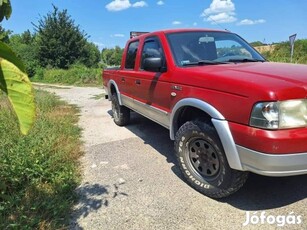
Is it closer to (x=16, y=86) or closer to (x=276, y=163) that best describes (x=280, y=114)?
(x=276, y=163)

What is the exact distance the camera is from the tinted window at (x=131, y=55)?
5452 mm

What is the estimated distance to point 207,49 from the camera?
13.6 ft

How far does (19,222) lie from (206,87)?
86.4 inches

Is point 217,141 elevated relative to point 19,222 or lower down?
elevated

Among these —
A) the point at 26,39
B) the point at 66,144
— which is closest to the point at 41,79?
the point at 26,39

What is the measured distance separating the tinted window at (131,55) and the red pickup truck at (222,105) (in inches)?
14.8

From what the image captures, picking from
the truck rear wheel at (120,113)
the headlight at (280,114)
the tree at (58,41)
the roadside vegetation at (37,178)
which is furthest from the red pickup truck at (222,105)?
the tree at (58,41)

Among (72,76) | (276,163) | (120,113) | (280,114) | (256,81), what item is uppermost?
(256,81)

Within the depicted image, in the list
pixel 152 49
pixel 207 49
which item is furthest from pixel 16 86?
pixel 152 49

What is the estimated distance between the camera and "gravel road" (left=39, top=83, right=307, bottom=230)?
287cm

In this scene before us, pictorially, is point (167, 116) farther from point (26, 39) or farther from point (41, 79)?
point (26, 39)

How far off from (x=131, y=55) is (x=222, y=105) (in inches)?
124

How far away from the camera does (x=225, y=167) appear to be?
9.82 ft

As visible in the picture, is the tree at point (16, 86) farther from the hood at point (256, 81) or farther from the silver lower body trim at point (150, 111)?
the silver lower body trim at point (150, 111)
